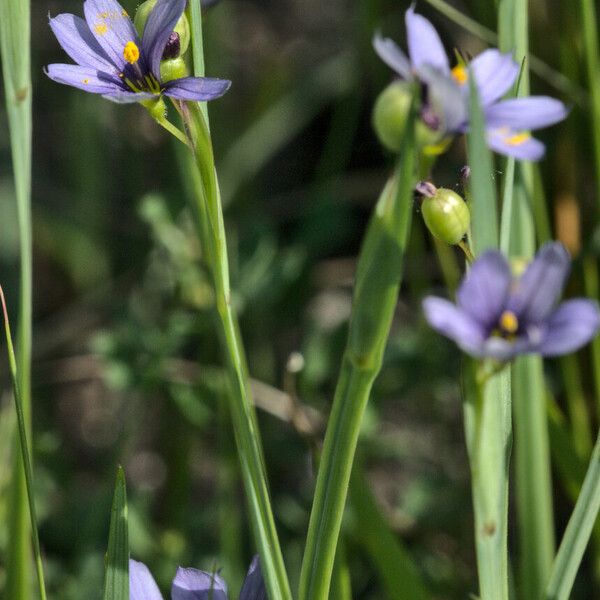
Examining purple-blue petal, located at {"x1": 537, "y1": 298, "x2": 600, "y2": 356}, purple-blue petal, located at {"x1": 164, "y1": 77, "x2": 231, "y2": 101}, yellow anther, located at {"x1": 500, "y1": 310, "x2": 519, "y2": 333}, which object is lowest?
yellow anther, located at {"x1": 500, "y1": 310, "x2": 519, "y2": 333}

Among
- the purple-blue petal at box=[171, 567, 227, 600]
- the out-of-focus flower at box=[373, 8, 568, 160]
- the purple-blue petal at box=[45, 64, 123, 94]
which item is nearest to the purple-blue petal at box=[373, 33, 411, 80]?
the out-of-focus flower at box=[373, 8, 568, 160]

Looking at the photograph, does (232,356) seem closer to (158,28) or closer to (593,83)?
(158,28)

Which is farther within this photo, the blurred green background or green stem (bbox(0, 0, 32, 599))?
the blurred green background

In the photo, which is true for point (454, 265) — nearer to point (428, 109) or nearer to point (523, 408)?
point (523, 408)

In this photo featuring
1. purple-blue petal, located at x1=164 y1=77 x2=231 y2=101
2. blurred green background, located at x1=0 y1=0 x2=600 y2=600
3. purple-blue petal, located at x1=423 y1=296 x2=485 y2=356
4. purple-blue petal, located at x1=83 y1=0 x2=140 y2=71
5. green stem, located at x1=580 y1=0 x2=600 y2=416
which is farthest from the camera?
blurred green background, located at x1=0 y1=0 x2=600 y2=600

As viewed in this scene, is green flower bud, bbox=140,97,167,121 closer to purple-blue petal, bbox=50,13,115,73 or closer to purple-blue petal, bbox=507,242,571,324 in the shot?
purple-blue petal, bbox=50,13,115,73

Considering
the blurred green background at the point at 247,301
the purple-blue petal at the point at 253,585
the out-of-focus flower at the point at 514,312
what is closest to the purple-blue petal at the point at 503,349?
the out-of-focus flower at the point at 514,312

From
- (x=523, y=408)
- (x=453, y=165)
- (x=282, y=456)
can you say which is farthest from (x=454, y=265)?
(x=523, y=408)
